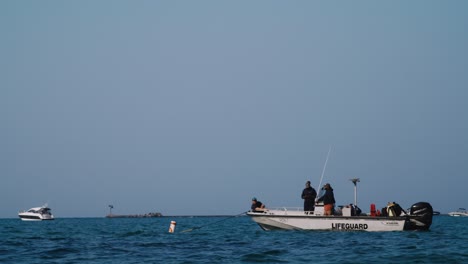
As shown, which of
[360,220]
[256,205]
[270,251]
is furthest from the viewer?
[256,205]

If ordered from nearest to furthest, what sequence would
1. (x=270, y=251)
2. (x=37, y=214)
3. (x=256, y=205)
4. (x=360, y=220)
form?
1. (x=270, y=251)
2. (x=360, y=220)
3. (x=256, y=205)
4. (x=37, y=214)

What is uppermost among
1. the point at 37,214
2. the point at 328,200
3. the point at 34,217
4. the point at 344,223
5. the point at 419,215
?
the point at 37,214

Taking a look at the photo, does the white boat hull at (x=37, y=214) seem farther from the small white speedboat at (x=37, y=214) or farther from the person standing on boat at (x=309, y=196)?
the person standing on boat at (x=309, y=196)

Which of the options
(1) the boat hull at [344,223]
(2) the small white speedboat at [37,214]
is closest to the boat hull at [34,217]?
(2) the small white speedboat at [37,214]

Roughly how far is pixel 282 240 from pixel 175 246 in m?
4.72

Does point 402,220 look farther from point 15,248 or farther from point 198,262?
point 15,248

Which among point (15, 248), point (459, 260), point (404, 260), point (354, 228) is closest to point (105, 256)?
point (15, 248)

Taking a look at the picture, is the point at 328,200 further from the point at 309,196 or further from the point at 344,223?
the point at 344,223

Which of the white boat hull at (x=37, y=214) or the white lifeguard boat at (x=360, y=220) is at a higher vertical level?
the white boat hull at (x=37, y=214)

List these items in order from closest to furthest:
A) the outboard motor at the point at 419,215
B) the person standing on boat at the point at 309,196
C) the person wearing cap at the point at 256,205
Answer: the outboard motor at the point at 419,215
the person standing on boat at the point at 309,196
the person wearing cap at the point at 256,205

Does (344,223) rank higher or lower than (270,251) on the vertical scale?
higher

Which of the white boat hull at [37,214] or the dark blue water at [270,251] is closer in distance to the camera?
the dark blue water at [270,251]

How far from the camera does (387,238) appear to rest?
2772cm

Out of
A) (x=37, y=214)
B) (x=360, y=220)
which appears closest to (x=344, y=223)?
(x=360, y=220)
